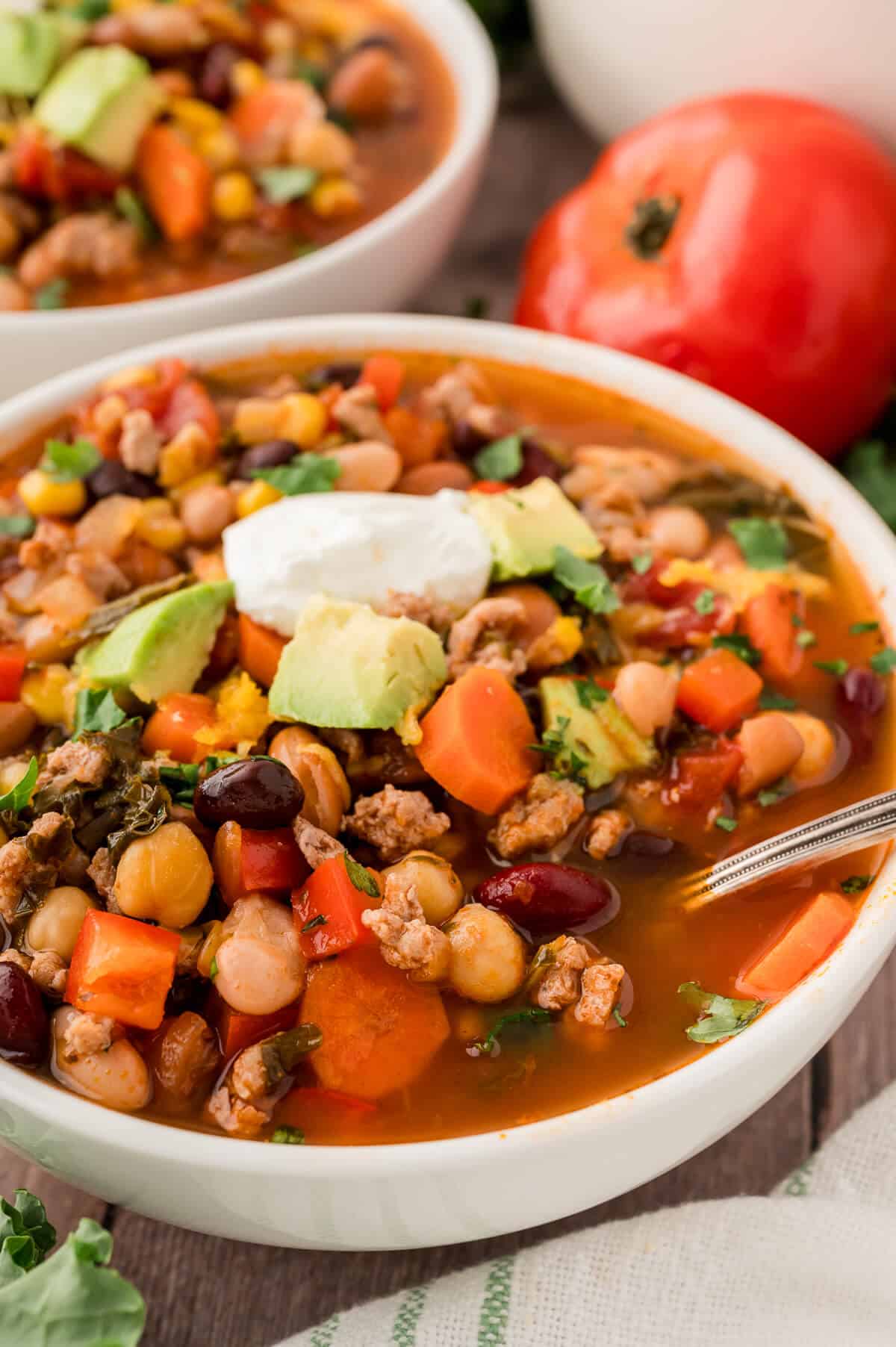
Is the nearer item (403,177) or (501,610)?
(501,610)

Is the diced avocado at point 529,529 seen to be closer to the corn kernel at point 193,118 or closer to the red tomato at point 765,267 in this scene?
the red tomato at point 765,267

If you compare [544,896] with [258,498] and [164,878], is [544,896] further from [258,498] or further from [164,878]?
[258,498]

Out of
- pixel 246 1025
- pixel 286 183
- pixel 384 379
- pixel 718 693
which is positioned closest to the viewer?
pixel 246 1025

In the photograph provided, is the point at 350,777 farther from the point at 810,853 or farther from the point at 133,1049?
the point at 810,853

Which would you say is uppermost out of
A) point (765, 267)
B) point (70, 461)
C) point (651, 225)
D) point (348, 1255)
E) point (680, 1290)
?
point (765, 267)

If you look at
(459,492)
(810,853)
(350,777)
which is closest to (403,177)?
(459,492)

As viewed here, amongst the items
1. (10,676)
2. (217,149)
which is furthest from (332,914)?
(217,149)

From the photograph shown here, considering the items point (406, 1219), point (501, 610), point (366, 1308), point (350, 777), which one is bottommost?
point (366, 1308)
